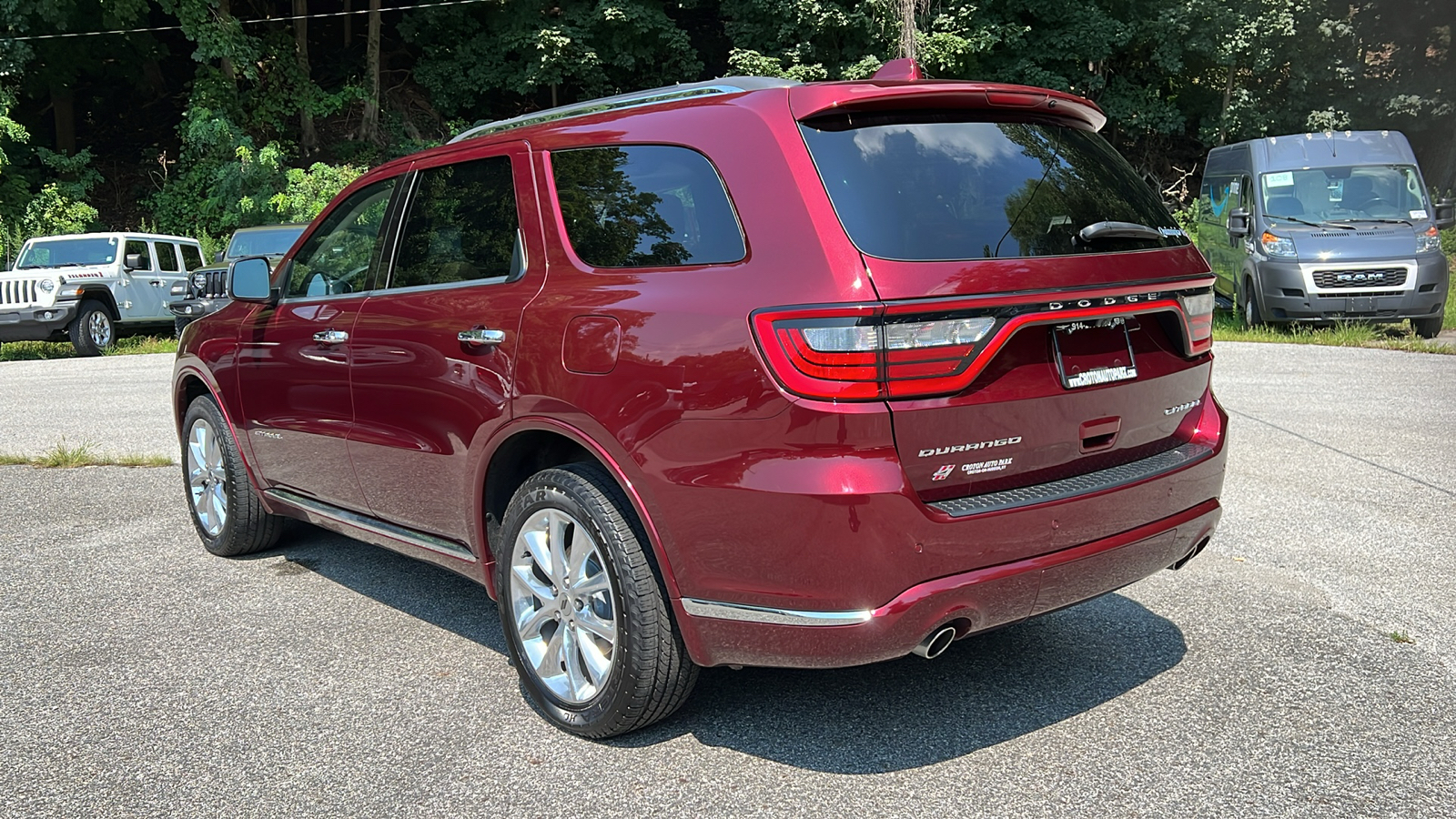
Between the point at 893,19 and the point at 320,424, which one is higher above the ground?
the point at 893,19

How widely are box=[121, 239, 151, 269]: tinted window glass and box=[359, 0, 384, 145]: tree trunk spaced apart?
29.6ft

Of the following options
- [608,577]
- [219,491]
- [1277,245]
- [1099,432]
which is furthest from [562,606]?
[1277,245]

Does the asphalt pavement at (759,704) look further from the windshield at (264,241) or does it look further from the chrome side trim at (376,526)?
the windshield at (264,241)

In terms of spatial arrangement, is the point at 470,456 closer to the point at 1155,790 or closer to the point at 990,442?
the point at 990,442

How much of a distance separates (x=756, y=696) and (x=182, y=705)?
74.6 inches

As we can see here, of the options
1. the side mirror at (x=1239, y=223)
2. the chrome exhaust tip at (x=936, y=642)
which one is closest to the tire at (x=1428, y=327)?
the side mirror at (x=1239, y=223)

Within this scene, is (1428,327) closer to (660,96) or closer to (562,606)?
(660,96)

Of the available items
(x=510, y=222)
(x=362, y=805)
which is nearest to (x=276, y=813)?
(x=362, y=805)

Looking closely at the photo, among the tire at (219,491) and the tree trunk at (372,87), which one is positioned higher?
the tree trunk at (372,87)

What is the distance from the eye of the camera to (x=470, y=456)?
3820 mm

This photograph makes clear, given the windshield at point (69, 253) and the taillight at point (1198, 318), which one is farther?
the windshield at point (69, 253)

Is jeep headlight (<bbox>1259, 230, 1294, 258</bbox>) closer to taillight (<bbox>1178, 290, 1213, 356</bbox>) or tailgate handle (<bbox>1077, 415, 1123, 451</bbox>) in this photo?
taillight (<bbox>1178, 290, 1213, 356</bbox>)

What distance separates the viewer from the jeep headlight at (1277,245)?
1405cm

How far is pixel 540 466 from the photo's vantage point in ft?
12.6
